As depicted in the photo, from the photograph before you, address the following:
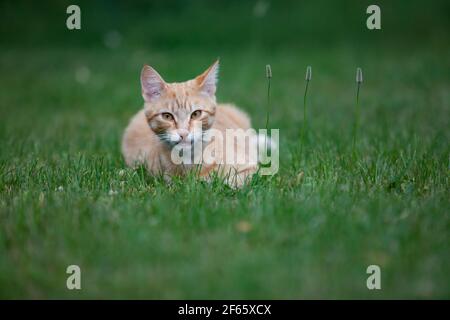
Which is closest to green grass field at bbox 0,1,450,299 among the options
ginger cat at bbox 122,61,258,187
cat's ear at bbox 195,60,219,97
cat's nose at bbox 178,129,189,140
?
ginger cat at bbox 122,61,258,187

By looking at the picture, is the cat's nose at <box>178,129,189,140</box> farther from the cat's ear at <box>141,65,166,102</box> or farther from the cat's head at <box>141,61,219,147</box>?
the cat's ear at <box>141,65,166,102</box>

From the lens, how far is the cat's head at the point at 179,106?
3379mm

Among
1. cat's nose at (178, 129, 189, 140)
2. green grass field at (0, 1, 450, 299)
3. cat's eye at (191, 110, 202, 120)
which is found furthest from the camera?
cat's eye at (191, 110, 202, 120)

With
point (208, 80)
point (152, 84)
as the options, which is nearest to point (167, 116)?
point (152, 84)

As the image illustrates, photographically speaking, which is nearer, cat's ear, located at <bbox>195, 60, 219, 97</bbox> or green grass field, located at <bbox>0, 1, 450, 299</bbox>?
green grass field, located at <bbox>0, 1, 450, 299</bbox>

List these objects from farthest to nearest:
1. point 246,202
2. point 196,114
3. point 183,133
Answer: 1. point 196,114
2. point 183,133
3. point 246,202

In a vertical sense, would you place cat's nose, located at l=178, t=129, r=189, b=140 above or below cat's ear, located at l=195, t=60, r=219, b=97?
below

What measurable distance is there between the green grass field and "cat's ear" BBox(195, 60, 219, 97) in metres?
0.65

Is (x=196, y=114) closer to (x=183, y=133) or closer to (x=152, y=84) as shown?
(x=183, y=133)

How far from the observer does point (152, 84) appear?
11.6 ft

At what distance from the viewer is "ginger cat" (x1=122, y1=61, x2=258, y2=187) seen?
11.1 ft

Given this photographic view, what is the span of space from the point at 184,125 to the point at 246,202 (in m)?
0.69

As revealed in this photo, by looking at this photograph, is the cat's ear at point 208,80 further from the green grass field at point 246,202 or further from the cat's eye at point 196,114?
the green grass field at point 246,202
